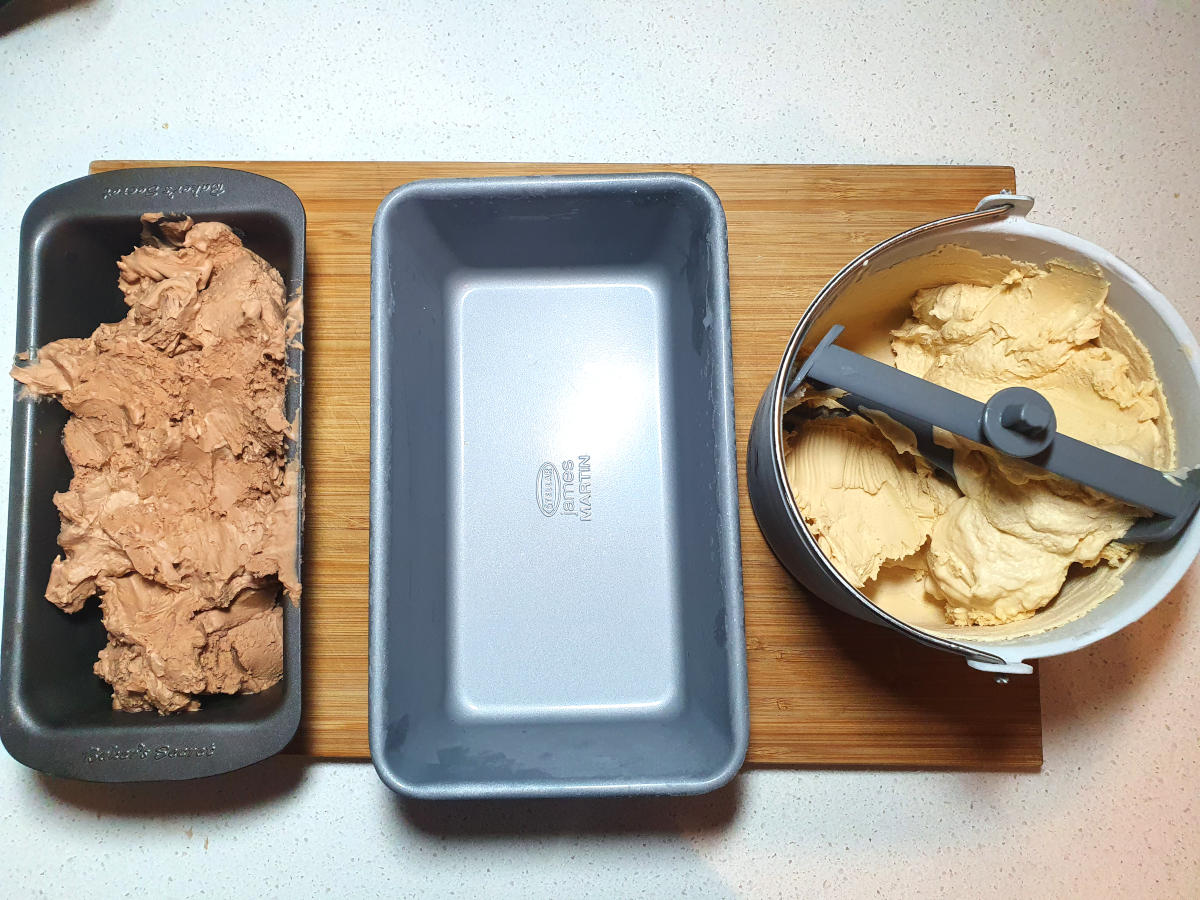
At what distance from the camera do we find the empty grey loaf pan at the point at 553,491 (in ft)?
2.04

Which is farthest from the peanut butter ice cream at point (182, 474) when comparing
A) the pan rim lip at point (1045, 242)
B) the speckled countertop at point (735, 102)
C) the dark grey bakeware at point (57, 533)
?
the pan rim lip at point (1045, 242)

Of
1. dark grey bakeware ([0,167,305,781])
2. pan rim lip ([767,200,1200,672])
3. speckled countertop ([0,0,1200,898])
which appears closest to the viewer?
pan rim lip ([767,200,1200,672])

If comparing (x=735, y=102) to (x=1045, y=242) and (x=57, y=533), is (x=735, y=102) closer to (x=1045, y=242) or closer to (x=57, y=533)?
(x=1045, y=242)

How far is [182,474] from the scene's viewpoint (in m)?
0.65

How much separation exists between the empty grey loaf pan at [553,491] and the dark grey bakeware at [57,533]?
96 mm

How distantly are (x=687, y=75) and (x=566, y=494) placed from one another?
0.47 m

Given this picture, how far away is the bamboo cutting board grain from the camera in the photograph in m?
0.68

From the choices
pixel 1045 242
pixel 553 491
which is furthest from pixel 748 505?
pixel 1045 242

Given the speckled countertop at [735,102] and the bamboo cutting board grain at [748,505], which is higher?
the speckled countertop at [735,102]

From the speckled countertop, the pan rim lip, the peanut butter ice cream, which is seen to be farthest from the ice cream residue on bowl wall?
the peanut butter ice cream

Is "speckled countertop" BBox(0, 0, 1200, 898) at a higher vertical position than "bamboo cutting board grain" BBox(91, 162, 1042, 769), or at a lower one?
higher

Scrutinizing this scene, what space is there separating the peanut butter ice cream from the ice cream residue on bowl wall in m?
0.46

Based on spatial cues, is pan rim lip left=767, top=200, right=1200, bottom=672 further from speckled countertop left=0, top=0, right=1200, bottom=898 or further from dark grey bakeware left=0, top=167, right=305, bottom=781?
dark grey bakeware left=0, top=167, right=305, bottom=781

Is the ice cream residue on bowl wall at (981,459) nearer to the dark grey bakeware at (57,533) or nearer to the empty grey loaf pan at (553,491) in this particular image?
the empty grey loaf pan at (553,491)
